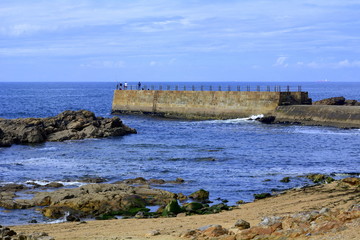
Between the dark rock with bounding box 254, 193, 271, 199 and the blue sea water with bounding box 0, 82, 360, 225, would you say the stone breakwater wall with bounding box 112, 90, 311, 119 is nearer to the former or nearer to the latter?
the blue sea water with bounding box 0, 82, 360, 225

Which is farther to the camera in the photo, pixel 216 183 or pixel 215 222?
pixel 216 183

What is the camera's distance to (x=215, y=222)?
50.1ft

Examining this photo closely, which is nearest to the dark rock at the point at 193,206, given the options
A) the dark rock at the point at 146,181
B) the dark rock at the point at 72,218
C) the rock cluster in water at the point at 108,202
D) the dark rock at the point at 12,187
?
the rock cluster in water at the point at 108,202

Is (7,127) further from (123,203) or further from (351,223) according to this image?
(351,223)

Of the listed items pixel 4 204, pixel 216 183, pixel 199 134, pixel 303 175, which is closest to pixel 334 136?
pixel 199 134

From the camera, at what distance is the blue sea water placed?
24031 millimetres

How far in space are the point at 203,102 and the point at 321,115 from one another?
14.3m

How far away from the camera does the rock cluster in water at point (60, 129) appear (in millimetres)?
39469

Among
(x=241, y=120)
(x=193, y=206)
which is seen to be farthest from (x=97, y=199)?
(x=241, y=120)

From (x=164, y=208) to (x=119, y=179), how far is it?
22.3 ft

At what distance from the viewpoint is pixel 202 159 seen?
30531 millimetres

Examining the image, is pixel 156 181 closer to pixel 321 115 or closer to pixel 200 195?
pixel 200 195

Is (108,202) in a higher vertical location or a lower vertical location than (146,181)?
higher

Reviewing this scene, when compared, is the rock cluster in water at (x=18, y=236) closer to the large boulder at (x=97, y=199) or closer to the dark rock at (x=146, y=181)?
the large boulder at (x=97, y=199)
